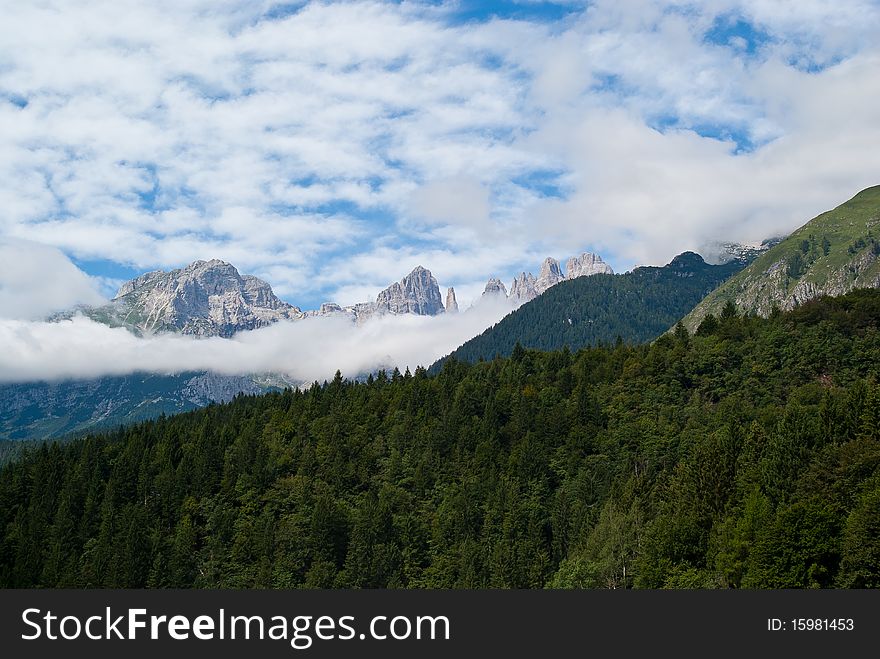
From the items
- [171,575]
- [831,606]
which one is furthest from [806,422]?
[171,575]

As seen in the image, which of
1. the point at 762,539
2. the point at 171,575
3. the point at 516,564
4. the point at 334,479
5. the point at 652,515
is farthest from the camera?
the point at 334,479

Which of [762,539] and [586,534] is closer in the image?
[762,539]

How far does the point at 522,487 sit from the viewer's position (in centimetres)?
16450

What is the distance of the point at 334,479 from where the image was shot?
180 meters

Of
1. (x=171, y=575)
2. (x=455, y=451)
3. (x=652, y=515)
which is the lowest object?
(x=171, y=575)

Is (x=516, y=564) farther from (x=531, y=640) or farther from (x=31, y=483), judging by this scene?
(x=31, y=483)

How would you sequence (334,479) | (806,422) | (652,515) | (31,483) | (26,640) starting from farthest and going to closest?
(31,483) < (334,479) < (652,515) < (806,422) < (26,640)

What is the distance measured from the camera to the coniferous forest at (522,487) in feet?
336

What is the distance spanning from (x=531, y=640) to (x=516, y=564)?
92238 millimetres

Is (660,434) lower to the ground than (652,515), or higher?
higher

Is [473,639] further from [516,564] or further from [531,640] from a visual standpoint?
[516,564]

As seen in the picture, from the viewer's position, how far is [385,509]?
160 m

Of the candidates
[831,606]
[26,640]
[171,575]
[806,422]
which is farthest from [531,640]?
[171,575]

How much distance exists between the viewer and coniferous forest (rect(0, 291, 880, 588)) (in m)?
102
